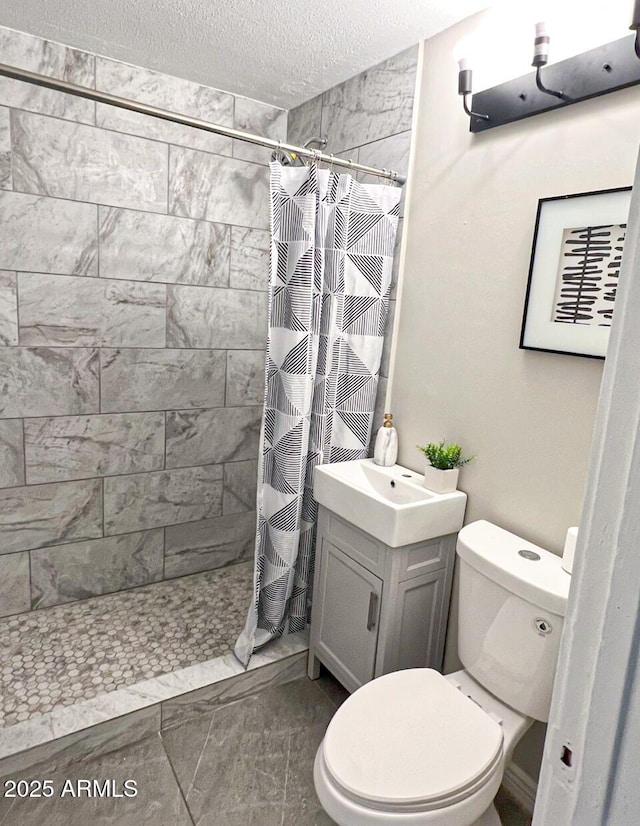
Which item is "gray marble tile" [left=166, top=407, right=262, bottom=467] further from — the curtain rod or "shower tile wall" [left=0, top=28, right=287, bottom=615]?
the curtain rod

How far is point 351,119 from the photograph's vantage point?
7.93ft

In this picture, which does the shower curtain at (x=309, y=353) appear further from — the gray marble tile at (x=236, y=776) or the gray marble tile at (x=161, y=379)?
the gray marble tile at (x=161, y=379)

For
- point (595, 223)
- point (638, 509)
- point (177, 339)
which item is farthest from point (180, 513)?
point (638, 509)

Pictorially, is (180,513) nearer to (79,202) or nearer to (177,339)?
(177,339)

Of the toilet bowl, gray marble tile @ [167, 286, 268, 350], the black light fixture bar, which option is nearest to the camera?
the toilet bowl

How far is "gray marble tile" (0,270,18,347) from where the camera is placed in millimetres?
2281

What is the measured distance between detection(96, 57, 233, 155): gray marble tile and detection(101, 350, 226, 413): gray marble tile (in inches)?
38.6

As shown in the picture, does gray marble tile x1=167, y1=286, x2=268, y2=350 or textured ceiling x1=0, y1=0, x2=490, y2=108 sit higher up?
textured ceiling x1=0, y1=0, x2=490, y2=108

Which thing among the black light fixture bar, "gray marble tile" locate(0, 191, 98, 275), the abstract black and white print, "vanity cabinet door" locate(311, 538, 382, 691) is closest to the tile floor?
"vanity cabinet door" locate(311, 538, 382, 691)

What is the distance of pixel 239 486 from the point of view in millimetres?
3037

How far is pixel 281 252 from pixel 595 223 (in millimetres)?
1061

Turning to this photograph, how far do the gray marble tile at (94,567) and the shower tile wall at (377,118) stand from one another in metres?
1.38

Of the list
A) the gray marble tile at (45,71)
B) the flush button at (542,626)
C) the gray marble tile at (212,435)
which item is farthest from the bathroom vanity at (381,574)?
the gray marble tile at (45,71)

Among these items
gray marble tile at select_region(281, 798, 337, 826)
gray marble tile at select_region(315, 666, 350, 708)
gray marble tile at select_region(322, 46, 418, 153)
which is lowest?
gray marble tile at select_region(281, 798, 337, 826)
